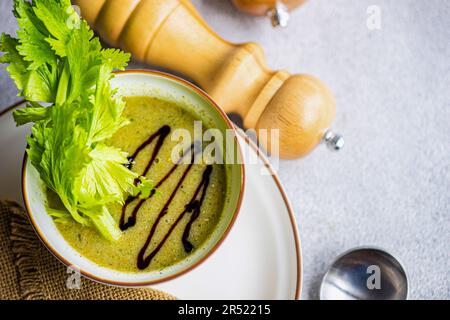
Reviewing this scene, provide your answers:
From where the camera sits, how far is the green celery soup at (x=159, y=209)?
1.14 meters

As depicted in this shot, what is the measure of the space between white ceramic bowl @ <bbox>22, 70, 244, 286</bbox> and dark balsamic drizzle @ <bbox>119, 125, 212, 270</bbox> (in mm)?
42

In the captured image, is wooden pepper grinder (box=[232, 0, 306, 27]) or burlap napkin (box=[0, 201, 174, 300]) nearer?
burlap napkin (box=[0, 201, 174, 300])

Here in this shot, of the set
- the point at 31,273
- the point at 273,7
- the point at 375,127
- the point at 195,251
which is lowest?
the point at 31,273

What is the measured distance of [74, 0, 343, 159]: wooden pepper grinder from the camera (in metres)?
1.28

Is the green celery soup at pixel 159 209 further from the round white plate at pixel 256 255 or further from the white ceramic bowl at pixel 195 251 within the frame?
the round white plate at pixel 256 255

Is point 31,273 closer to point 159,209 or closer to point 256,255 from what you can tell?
point 159,209

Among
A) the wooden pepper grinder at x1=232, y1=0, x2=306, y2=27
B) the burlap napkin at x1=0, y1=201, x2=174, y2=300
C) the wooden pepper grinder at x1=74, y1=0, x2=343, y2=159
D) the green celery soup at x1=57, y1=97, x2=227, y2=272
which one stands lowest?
the burlap napkin at x1=0, y1=201, x2=174, y2=300

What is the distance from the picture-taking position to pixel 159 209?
1.16m

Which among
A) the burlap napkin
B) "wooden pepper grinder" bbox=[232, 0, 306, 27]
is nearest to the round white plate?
the burlap napkin

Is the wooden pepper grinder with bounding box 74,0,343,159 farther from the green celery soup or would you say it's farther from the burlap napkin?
the burlap napkin

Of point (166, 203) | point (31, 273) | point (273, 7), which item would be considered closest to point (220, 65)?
point (273, 7)

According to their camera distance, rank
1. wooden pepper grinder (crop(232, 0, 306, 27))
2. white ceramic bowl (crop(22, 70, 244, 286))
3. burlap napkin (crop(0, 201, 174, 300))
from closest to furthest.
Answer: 1. white ceramic bowl (crop(22, 70, 244, 286))
2. burlap napkin (crop(0, 201, 174, 300))
3. wooden pepper grinder (crop(232, 0, 306, 27))

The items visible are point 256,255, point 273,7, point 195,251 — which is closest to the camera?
point 195,251

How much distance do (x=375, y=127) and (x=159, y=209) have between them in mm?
640
